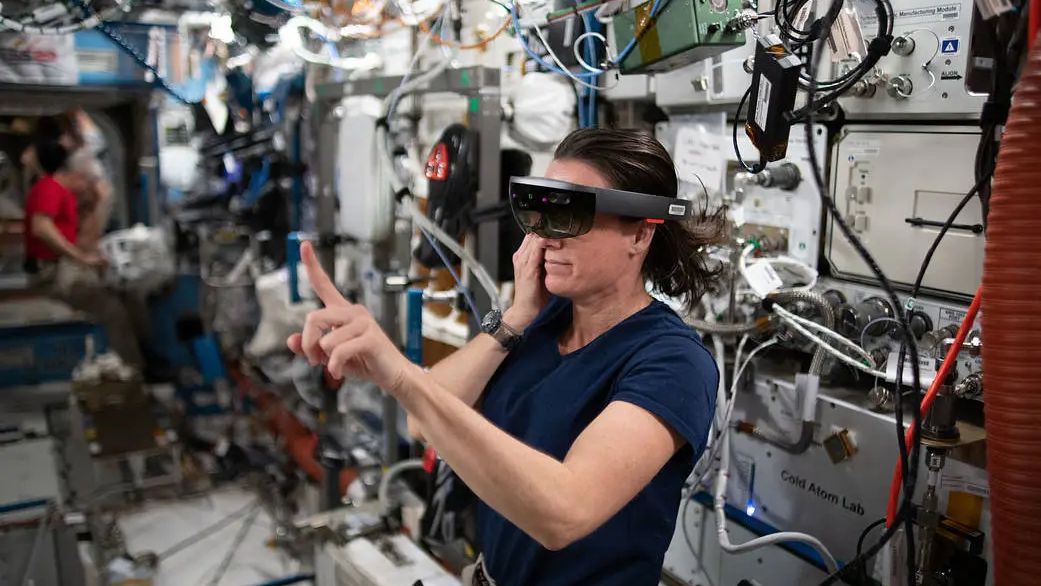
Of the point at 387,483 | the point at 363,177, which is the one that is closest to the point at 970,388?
the point at 387,483

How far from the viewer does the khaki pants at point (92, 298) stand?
19.2 ft

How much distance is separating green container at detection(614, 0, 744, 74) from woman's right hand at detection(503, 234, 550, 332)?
2.10 ft

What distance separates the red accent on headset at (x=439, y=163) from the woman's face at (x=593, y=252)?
3.89 feet

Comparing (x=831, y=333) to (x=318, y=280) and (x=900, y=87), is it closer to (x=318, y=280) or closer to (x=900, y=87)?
(x=900, y=87)

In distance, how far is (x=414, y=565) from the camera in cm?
245

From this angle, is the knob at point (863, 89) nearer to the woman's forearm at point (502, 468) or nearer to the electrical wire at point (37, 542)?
the woman's forearm at point (502, 468)

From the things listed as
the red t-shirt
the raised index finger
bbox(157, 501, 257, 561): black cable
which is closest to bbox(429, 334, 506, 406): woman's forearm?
the raised index finger

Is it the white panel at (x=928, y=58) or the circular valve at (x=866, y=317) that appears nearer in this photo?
the white panel at (x=928, y=58)

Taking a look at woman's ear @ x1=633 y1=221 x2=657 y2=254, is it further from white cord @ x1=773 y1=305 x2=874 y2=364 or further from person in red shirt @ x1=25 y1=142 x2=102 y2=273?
person in red shirt @ x1=25 y1=142 x2=102 y2=273

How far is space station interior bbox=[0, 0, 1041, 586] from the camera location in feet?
3.98

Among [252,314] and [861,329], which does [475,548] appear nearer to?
[861,329]

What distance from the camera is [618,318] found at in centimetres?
159

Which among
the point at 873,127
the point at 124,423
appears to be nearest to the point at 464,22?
the point at 873,127

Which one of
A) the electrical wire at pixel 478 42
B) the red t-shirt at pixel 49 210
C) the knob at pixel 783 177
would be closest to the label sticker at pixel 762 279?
the knob at pixel 783 177
